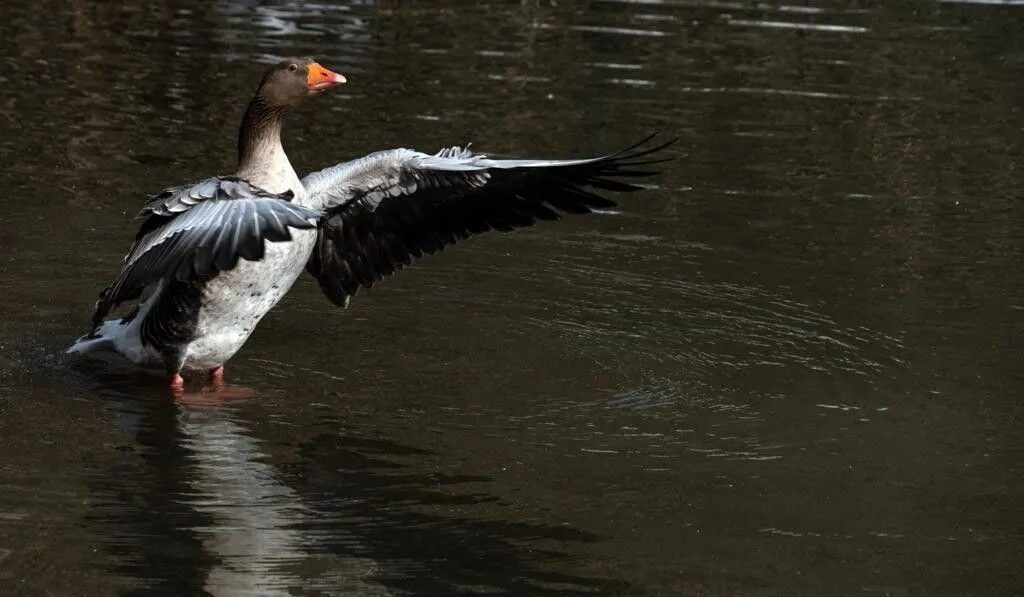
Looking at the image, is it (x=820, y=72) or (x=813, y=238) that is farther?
(x=820, y=72)


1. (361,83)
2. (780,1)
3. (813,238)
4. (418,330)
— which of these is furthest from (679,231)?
(780,1)

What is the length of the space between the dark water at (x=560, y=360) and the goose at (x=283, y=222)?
1.03 ft

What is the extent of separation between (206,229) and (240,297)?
0.96 metres

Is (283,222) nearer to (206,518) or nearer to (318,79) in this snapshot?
(206,518)

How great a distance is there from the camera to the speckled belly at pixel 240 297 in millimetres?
8195

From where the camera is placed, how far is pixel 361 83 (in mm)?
15906

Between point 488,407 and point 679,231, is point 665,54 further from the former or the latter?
point 488,407

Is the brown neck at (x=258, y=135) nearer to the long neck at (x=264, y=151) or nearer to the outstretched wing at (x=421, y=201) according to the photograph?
the long neck at (x=264, y=151)

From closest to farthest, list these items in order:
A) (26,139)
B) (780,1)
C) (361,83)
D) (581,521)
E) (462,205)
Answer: (581,521)
(462,205)
(26,139)
(361,83)
(780,1)

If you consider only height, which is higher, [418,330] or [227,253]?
[227,253]

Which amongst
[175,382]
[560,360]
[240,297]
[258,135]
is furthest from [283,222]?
[560,360]

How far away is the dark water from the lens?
648cm

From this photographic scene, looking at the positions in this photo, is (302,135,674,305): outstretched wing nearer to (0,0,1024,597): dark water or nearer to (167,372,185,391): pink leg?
(0,0,1024,597): dark water

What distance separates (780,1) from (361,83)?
8.27 metres
